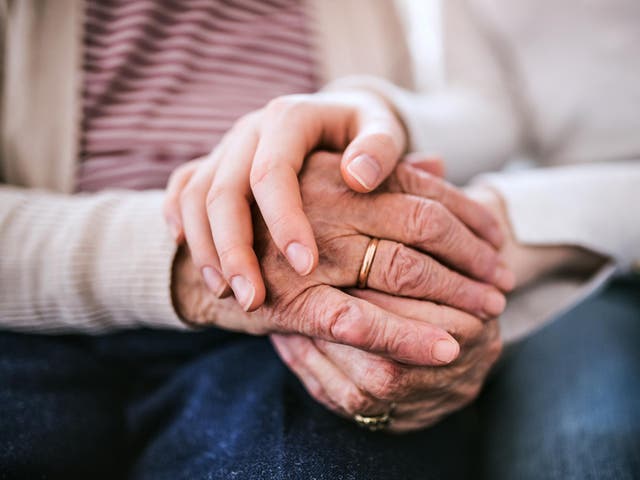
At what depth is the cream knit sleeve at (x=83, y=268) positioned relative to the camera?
1.77 ft

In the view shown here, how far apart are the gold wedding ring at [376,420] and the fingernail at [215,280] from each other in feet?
0.70

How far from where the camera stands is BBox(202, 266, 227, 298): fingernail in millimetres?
461

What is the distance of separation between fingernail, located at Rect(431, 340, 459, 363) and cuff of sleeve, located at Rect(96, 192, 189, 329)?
12.8 inches

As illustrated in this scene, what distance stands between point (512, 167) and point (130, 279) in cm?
86

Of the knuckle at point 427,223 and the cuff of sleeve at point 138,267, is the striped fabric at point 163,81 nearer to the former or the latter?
the cuff of sleeve at point 138,267

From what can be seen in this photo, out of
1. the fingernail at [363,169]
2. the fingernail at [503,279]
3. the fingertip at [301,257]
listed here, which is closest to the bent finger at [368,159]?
the fingernail at [363,169]

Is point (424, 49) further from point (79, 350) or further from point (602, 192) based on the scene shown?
point (79, 350)

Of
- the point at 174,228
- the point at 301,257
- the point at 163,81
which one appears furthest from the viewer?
the point at 163,81

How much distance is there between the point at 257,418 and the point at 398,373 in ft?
0.61

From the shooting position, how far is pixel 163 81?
729 millimetres

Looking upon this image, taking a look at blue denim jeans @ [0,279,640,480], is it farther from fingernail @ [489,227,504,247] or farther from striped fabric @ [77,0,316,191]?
striped fabric @ [77,0,316,191]

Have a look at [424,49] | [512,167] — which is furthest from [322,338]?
[424,49]

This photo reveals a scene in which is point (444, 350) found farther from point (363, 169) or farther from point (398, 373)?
point (363, 169)

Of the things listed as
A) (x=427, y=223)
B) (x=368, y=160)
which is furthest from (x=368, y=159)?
(x=427, y=223)
